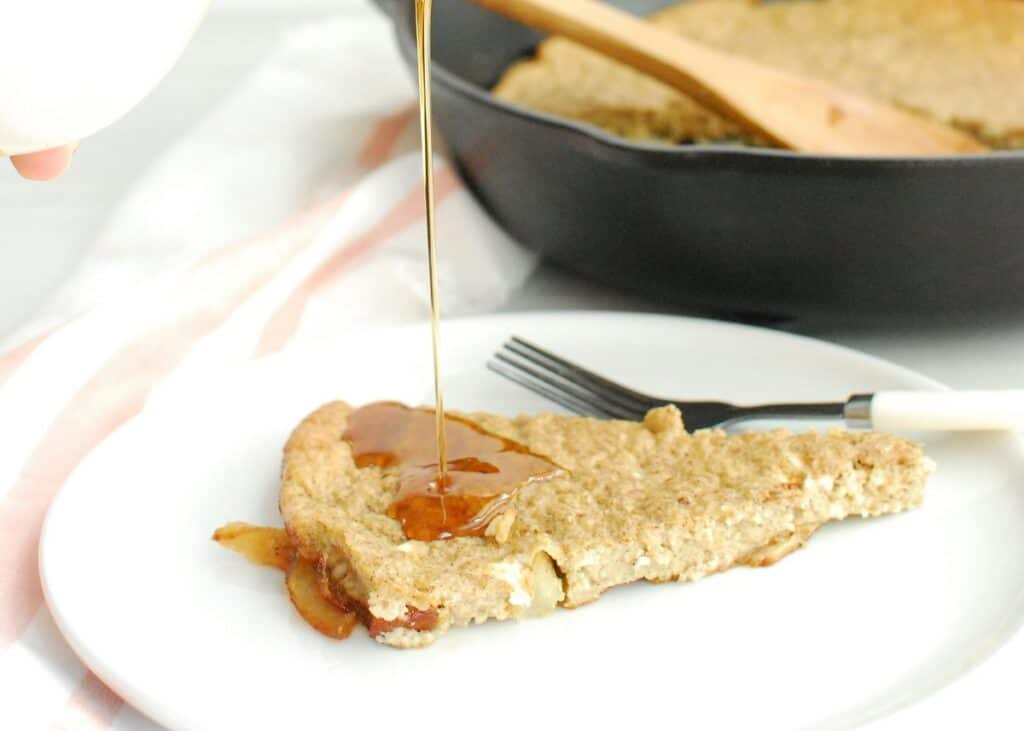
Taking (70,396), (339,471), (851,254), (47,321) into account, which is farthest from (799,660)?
(47,321)

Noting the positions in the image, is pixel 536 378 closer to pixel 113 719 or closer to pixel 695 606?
pixel 695 606

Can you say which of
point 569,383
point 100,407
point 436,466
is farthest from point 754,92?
point 100,407

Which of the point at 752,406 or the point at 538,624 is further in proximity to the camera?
the point at 752,406

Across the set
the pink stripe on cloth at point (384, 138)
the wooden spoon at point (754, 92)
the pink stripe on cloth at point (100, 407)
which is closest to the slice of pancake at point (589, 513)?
the pink stripe on cloth at point (100, 407)

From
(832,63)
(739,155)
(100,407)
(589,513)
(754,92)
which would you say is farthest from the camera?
(832,63)

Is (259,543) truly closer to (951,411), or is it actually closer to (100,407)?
(100,407)

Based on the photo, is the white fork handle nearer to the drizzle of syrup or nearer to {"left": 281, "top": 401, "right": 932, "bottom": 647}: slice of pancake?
{"left": 281, "top": 401, "right": 932, "bottom": 647}: slice of pancake

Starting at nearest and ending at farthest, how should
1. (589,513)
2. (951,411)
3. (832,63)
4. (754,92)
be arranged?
(589,513) → (951,411) → (754,92) → (832,63)
